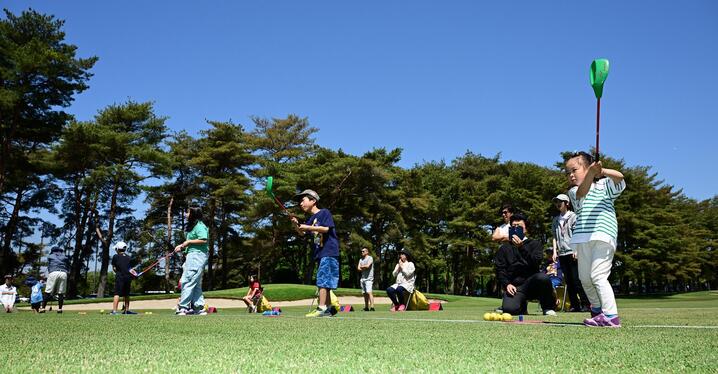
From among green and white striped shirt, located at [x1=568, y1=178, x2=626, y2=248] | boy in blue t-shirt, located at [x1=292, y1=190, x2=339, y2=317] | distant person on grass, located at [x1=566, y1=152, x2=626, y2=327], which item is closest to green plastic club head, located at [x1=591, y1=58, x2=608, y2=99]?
Result: distant person on grass, located at [x1=566, y1=152, x2=626, y2=327]

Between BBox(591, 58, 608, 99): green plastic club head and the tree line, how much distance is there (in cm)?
3138

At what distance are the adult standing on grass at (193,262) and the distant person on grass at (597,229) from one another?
646 centimetres

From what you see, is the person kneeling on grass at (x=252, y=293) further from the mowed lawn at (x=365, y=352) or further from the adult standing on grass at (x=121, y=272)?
the mowed lawn at (x=365, y=352)

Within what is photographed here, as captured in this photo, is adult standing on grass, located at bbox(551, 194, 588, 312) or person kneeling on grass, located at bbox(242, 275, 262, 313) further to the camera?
person kneeling on grass, located at bbox(242, 275, 262, 313)

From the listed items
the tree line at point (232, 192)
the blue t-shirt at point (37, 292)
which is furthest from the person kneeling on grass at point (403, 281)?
the tree line at point (232, 192)

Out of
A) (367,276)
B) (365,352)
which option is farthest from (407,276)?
(365,352)

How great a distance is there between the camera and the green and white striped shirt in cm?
498

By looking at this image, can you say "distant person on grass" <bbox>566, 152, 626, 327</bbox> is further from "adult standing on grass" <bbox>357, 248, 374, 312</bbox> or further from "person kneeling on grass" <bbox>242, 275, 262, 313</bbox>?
"person kneeling on grass" <bbox>242, 275, 262, 313</bbox>

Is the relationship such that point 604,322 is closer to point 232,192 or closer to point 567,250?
point 567,250

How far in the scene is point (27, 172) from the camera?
34.8 metres

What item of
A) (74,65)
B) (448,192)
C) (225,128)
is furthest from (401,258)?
(448,192)

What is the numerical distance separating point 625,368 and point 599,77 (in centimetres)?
307

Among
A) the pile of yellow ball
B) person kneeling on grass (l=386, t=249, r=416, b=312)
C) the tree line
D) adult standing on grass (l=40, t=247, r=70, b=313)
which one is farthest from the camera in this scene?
the tree line

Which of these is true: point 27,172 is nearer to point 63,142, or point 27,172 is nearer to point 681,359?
point 63,142
